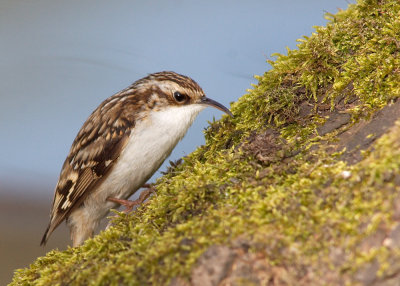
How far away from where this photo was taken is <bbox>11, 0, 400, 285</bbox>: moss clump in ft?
4.52

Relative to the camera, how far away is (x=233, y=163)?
80.7 inches

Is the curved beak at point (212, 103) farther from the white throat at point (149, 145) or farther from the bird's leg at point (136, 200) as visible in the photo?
the bird's leg at point (136, 200)

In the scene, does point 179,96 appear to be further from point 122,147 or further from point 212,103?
point 122,147

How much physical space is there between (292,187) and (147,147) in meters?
1.48

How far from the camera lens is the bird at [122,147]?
2990 millimetres

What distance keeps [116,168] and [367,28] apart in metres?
1.74

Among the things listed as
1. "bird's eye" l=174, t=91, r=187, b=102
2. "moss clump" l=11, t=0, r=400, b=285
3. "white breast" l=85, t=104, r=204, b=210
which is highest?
"bird's eye" l=174, t=91, r=187, b=102

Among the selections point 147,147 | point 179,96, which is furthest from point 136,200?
point 179,96

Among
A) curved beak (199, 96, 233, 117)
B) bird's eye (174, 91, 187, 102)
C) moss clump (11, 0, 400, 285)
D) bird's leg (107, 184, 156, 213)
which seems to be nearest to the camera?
moss clump (11, 0, 400, 285)

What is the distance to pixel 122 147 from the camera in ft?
9.82

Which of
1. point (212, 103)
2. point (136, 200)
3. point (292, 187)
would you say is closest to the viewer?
point (292, 187)

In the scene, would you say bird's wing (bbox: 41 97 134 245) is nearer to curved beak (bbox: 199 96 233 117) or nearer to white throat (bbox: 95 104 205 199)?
white throat (bbox: 95 104 205 199)

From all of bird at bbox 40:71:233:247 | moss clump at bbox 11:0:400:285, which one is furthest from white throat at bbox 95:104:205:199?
moss clump at bbox 11:0:400:285

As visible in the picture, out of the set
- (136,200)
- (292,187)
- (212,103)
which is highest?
(212,103)
